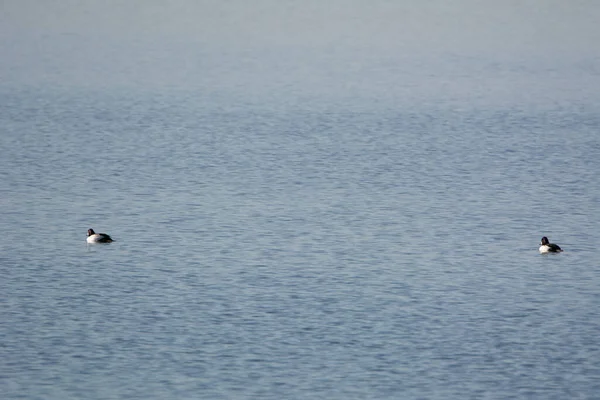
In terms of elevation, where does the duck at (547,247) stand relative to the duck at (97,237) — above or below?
below

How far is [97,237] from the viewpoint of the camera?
2781 centimetres

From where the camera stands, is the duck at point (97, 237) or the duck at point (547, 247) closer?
the duck at point (547, 247)

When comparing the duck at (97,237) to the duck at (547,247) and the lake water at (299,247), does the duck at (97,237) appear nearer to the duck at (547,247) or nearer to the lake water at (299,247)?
A: the lake water at (299,247)

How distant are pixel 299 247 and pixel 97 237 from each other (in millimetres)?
4547

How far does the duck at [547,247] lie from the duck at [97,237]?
9.71 metres

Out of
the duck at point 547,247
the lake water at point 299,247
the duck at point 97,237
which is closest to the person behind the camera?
the lake water at point 299,247

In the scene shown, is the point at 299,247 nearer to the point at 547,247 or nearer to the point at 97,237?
the point at 97,237

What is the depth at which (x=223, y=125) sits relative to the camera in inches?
1853

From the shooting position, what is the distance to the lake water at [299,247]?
2052 cm

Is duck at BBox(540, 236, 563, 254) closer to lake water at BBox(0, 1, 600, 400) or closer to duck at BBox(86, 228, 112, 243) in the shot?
lake water at BBox(0, 1, 600, 400)

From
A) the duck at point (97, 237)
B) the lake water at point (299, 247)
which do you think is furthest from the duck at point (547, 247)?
the duck at point (97, 237)

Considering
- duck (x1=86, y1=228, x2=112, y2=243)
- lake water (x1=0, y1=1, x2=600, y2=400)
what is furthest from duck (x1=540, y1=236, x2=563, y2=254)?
duck (x1=86, y1=228, x2=112, y2=243)

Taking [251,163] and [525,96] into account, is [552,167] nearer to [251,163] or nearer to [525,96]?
[251,163]

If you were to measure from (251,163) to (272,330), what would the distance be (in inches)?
670
